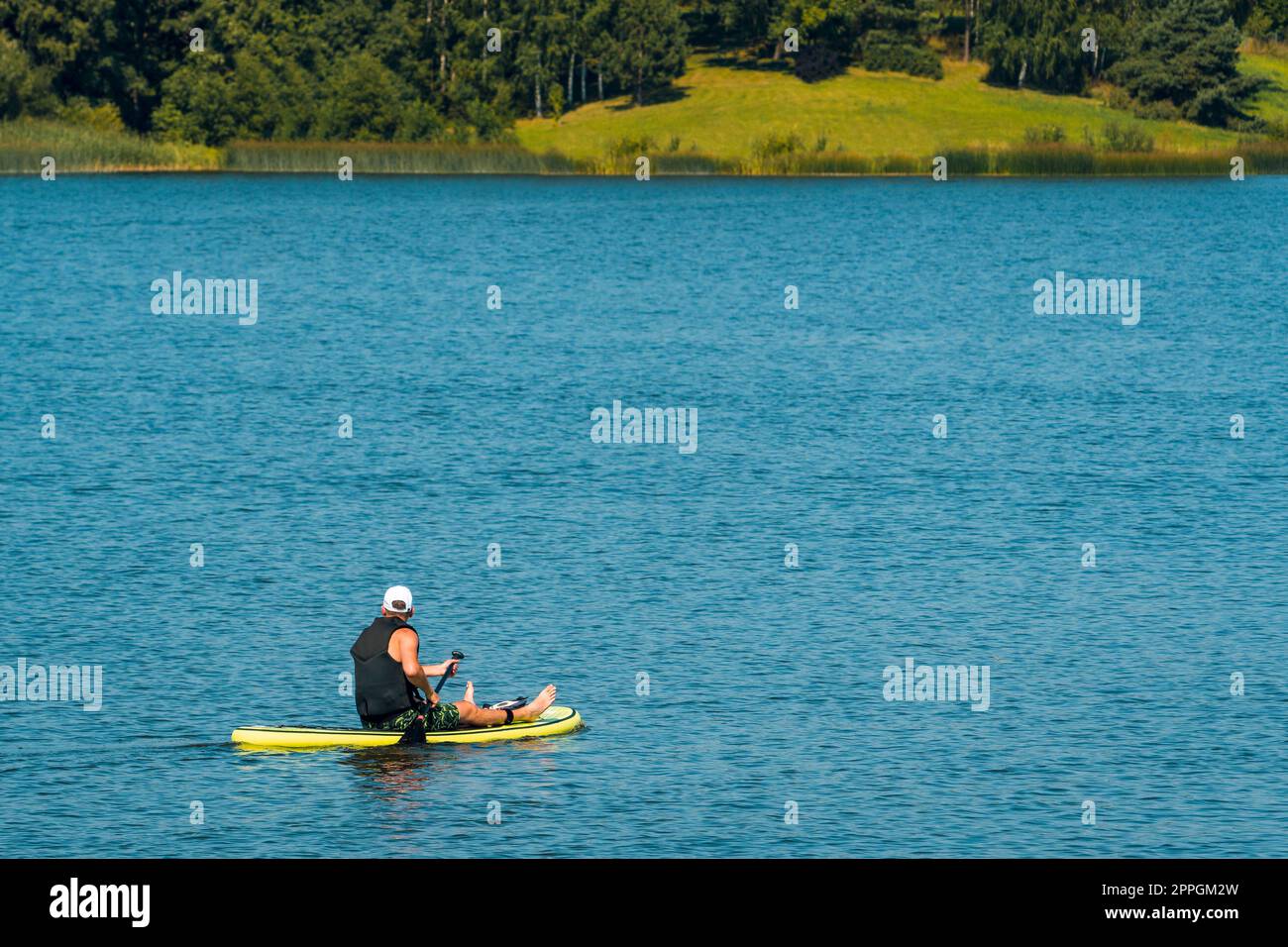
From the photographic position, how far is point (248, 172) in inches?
6358

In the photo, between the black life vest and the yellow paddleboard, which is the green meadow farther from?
the black life vest

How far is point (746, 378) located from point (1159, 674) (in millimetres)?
30650

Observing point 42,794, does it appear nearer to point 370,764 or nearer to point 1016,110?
point 370,764

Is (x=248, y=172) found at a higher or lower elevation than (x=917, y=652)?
higher

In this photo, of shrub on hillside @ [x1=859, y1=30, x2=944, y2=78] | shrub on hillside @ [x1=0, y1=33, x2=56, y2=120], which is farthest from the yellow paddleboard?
shrub on hillside @ [x1=859, y1=30, x2=944, y2=78]

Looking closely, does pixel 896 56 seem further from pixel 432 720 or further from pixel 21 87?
pixel 432 720

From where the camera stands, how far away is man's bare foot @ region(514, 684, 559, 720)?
82.1 ft

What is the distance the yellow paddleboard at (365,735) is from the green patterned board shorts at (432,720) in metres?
0.06

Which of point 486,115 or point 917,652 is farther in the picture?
point 486,115

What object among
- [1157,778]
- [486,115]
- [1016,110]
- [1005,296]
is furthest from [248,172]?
[1157,778]

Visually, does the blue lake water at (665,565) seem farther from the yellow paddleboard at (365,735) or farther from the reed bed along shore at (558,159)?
the reed bed along shore at (558,159)

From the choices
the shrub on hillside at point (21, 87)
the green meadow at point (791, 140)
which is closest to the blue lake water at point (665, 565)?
the green meadow at point (791, 140)

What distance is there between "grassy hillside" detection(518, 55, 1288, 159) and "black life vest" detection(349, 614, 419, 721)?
137697mm

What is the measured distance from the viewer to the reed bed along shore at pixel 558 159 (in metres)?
146
